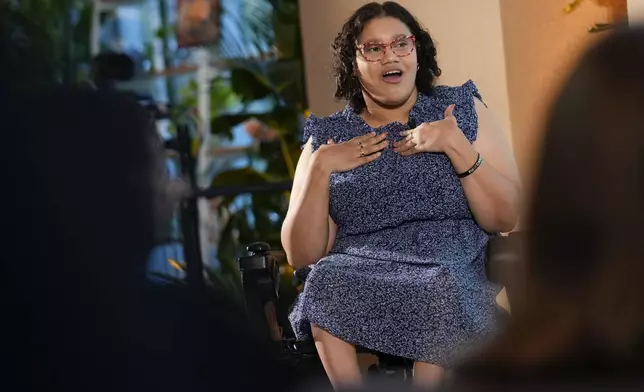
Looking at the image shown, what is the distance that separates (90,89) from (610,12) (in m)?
2.90

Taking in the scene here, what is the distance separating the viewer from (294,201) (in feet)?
7.75

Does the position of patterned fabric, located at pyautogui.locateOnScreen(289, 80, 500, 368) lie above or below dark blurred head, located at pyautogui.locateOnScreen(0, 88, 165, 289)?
below

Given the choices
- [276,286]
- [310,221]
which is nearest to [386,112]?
[310,221]

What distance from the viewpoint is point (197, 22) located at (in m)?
4.34

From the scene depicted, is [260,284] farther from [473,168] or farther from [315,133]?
[473,168]

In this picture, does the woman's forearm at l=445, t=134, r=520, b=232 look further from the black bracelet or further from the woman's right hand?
the woman's right hand

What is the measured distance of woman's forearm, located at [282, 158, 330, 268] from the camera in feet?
7.50

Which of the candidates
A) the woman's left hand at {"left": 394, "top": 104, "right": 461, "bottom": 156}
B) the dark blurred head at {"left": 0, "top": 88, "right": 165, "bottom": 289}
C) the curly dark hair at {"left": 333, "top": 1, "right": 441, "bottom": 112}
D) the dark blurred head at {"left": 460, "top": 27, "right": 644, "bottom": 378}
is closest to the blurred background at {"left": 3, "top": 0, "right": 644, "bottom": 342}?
the curly dark hair at {"left": 333, "top": 1, "right": 441, "bottom": 112}

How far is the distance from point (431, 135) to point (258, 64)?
2008mm

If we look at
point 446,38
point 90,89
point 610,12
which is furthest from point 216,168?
point 90,89

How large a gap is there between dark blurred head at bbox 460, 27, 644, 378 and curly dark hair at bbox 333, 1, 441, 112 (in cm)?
185

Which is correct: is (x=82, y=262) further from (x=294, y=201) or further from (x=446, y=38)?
(x=446, y=38)

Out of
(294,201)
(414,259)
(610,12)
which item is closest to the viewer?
(414,259)

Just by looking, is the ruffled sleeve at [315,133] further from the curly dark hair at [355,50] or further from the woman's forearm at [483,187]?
the woman's forearm at [483,187]
